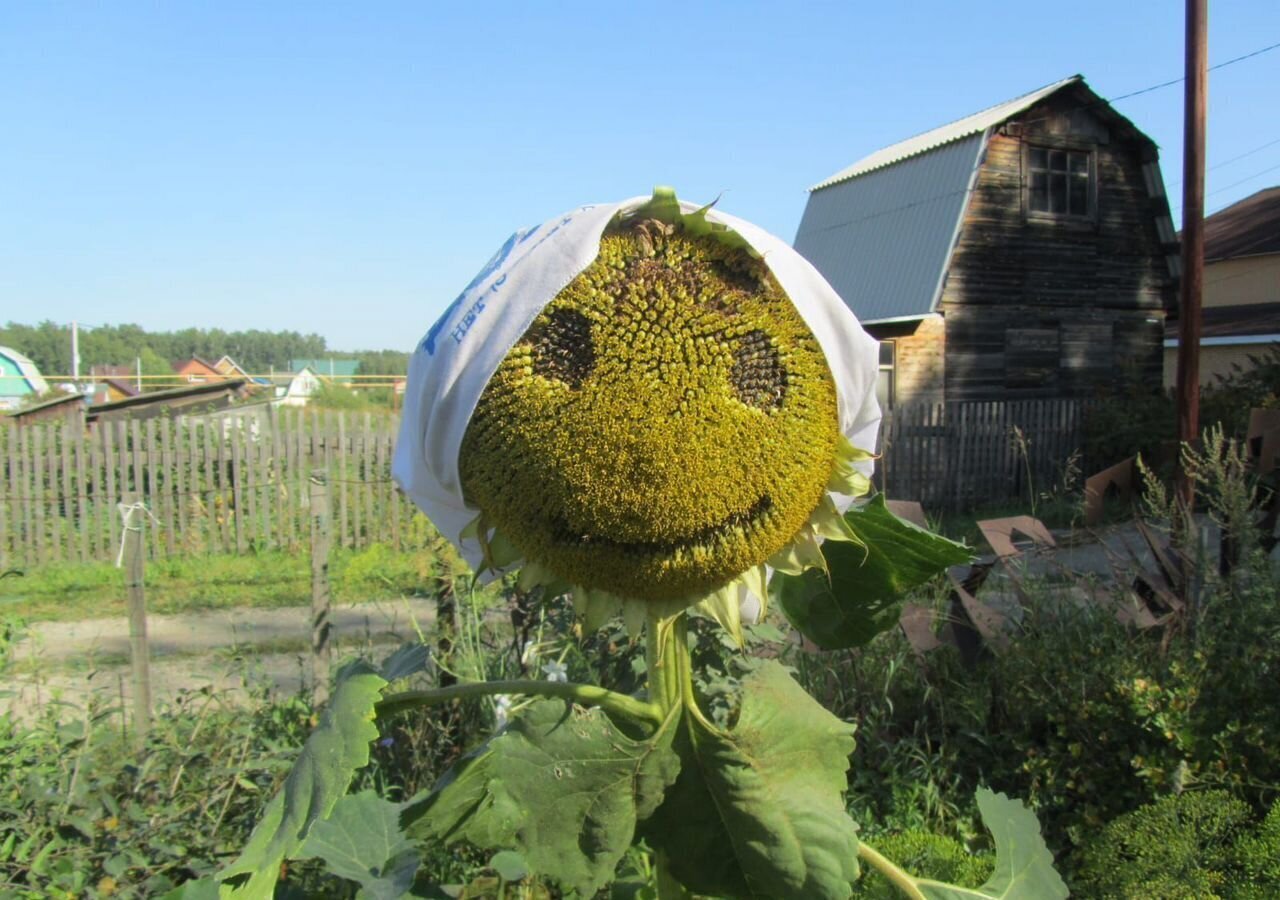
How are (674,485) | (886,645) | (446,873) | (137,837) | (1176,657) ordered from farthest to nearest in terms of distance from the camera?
(886,645), (1176,657), (446,873), (137,837), (674,485)

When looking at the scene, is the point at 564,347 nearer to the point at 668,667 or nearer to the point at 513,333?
the point at 513,333

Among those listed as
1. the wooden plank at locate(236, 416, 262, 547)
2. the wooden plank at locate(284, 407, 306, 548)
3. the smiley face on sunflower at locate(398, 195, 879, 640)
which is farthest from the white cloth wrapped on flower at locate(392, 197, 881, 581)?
the wooden plank at locate(284, 407, 306, 548)

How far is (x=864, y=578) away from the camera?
1369 mm

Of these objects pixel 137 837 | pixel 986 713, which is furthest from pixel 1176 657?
pixel 137 837

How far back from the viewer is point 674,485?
3.16 feet

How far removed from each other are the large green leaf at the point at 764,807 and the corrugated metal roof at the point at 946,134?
60.9 ft

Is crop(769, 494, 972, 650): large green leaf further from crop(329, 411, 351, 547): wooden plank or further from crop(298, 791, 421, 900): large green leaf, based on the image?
crop(329, 411, 351, 547): wooden plank

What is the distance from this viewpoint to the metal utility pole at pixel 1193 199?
7.28m

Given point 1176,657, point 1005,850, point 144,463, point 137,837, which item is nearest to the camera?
point 1005,850

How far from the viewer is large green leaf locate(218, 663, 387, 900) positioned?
978 millimetres

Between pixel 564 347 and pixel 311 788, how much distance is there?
1.60ft

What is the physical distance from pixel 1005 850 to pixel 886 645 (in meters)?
3.46

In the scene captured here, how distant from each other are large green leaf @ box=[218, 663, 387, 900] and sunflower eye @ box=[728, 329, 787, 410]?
478 mm

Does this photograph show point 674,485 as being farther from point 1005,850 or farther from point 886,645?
point 886,645
